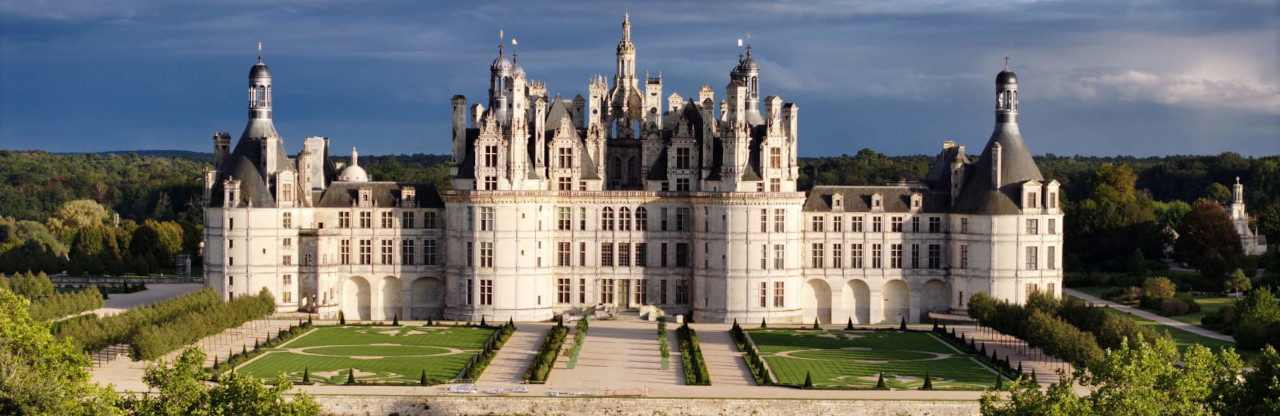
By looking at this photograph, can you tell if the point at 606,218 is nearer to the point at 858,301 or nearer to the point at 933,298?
the point at 858,301

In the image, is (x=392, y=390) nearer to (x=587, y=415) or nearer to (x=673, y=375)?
(x=587, y=415)

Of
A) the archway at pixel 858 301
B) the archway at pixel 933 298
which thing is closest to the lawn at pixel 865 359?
the archway at pixel 858 301

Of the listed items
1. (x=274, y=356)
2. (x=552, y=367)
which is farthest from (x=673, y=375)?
(x=274, y=356)

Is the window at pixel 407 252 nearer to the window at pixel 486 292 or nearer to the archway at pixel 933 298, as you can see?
the window at pixel 486 292

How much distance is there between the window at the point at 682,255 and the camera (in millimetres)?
98625

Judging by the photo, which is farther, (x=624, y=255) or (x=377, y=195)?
(x=377, y=195)

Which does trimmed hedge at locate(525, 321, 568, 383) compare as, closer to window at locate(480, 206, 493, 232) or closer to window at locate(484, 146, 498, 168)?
window at locate(480, 206, 493, 232)

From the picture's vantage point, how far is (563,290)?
99250 mm

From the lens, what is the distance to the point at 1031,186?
94938 millimetres

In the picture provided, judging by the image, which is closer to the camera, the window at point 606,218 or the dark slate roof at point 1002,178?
the dark slate roof at point 1002,178

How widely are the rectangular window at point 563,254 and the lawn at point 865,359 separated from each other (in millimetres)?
14139

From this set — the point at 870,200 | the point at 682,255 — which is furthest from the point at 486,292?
the point at 870,200

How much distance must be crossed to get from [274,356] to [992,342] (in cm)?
3870

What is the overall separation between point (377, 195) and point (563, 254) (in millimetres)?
12436
